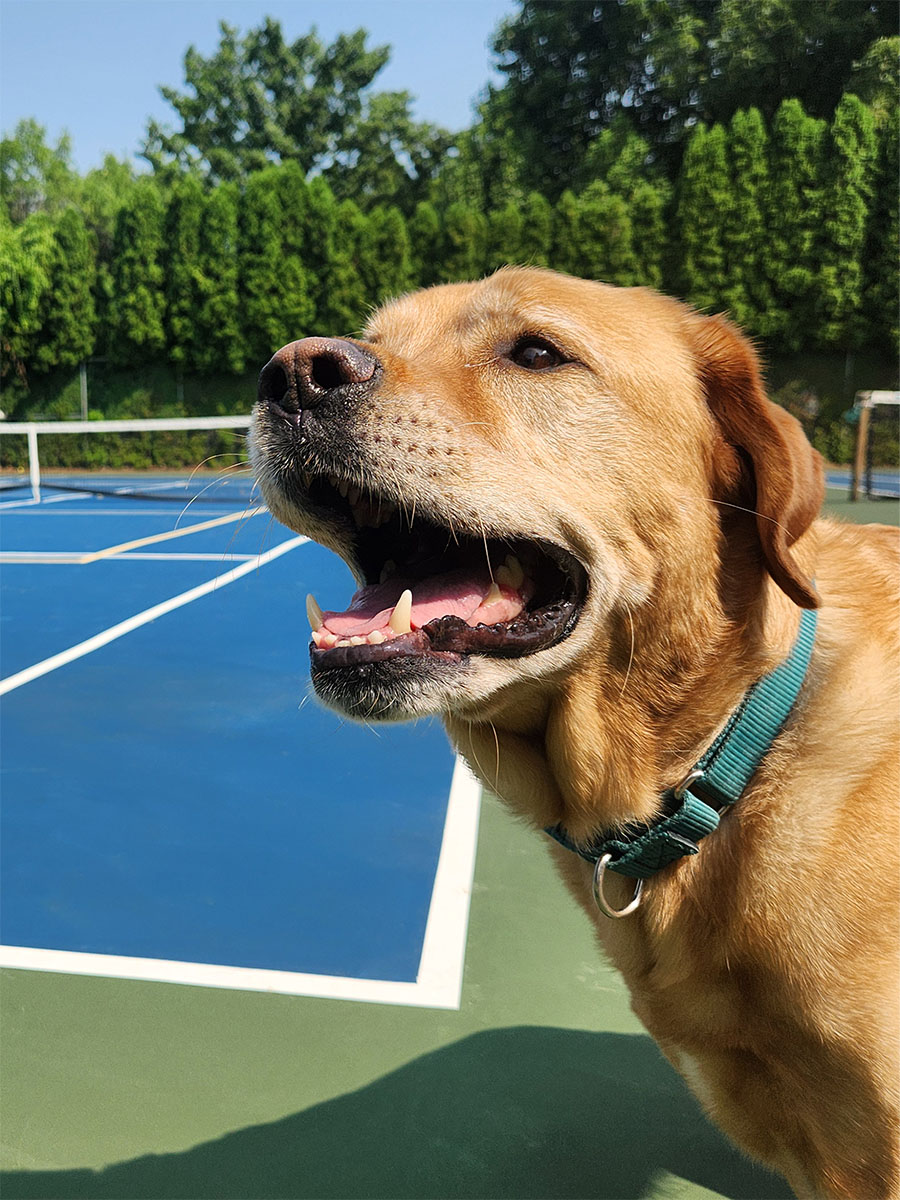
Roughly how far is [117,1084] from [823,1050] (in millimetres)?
1799

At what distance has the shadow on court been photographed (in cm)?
229

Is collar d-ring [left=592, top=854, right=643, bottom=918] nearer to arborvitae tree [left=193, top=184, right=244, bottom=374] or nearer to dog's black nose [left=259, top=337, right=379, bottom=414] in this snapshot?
dog's black nose [left=259, top=337, right=379, bottom=414]

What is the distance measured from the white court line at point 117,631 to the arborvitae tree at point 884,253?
1994cm

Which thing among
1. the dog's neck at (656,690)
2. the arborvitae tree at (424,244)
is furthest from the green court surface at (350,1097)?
the arborvitae tree at (424,244)

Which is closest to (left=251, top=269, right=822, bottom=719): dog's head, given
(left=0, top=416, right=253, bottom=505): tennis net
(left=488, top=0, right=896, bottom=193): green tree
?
(left=0, top=416, right=253, bottom=505): tennis net

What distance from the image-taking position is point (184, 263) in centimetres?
2714

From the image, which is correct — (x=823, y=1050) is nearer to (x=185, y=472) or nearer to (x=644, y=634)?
(x=644, y=634)

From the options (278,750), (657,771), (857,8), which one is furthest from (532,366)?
(857,8)

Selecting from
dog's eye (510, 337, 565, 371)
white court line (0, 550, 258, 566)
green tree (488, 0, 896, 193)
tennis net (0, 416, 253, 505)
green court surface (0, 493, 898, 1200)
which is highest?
green tree (488, 0, 896, 193)

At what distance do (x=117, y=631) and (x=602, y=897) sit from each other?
5985 mm

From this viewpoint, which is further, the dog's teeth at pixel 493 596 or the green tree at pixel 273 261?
the green tree at pixel 273 261

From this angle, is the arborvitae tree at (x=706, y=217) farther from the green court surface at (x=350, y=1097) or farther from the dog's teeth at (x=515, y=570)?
the dog's teeth at (x=515, y=570)

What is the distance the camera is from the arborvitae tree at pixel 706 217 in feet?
81.9

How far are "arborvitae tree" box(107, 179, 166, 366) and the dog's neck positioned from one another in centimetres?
2748
